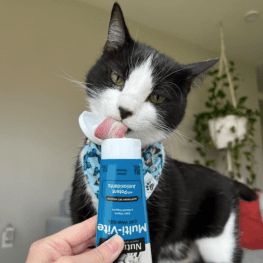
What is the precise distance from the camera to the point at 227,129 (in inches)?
89.2

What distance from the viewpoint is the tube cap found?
1.20 feet

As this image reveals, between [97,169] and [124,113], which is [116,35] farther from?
[97,169]

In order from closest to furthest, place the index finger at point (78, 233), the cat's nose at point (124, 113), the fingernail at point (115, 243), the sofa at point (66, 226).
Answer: the fingernail at point (115, 243)
the index finger at point (78, 233)
the cat's nose at point (124, 113)
the sofa at point (66, 226)

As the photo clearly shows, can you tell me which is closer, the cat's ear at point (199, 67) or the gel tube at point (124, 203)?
the gel tube at point (124, 203)

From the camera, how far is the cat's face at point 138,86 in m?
0.60

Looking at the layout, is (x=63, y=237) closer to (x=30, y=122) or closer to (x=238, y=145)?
(x=30, y=122)

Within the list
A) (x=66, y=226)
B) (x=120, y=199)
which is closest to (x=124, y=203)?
(x=120, y=199)

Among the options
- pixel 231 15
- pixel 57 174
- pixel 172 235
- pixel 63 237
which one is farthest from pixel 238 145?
pixel 63 237

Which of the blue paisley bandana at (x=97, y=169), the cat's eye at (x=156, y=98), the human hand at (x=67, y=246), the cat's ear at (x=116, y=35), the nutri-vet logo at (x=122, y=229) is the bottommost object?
the human hand at (x=67, y=246)

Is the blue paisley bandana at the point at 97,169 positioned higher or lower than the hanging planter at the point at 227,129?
lower

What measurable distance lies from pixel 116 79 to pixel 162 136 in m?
0.20

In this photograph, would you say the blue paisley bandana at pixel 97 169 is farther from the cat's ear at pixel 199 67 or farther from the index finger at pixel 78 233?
the cat's ear at pixel 199 67

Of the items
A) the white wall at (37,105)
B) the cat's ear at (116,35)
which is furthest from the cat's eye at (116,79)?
the white wall at (37,105)

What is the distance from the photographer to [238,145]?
231cm
